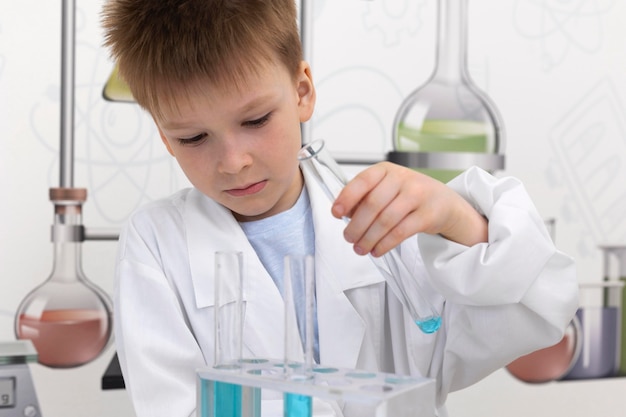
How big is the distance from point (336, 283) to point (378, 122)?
438 mm

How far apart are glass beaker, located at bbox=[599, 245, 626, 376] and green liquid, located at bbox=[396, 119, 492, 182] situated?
33 cm

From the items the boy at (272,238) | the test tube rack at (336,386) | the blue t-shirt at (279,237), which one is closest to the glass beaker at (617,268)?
the boy at (272,238)

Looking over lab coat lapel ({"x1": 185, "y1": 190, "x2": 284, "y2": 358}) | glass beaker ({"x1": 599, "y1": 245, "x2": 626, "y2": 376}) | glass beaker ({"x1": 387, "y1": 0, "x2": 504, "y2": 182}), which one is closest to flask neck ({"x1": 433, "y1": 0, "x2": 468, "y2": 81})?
glass beaker ({"x1": 387, "y1": 0, "x2": 504, "y2": 182})

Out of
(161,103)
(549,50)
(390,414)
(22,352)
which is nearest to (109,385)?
(22,352)

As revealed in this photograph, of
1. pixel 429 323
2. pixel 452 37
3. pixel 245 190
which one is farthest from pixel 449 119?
pixel 429 323

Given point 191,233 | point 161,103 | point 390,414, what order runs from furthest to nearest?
point 191,233 → point 161,103 → point 390,414

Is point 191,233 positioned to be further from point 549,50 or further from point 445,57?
point 549,50

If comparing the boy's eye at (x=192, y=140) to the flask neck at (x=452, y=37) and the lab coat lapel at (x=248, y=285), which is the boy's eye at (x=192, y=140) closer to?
the lab coat lapel at (x=248, y=285)

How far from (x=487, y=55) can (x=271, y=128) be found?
60 centimetres

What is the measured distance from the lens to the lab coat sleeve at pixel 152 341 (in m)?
0.68

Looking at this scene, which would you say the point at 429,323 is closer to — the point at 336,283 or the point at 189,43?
the point at 336,283

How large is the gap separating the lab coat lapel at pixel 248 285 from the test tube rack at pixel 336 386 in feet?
0.88

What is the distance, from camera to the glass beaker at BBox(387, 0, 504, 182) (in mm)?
1112

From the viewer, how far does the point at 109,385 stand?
40.3 inches
